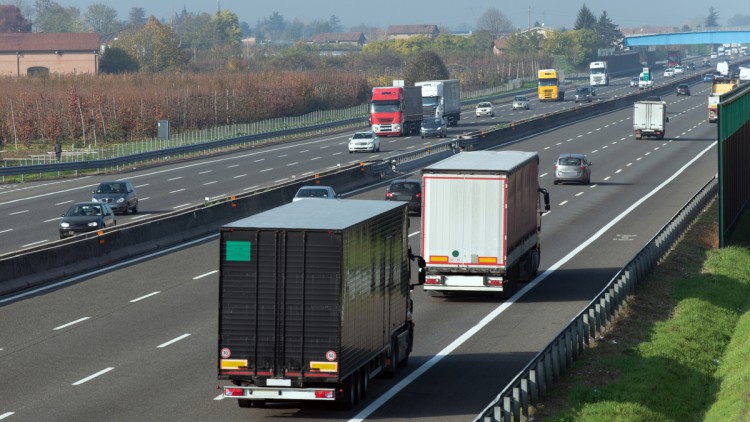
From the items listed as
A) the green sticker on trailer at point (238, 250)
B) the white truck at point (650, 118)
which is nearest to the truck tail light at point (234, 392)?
the green sticker on trailer at point (238, 250)

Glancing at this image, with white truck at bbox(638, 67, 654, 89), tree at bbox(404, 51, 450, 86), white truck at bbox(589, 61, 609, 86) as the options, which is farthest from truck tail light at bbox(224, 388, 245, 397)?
white truck at bbox(589, 61, 609, 86)

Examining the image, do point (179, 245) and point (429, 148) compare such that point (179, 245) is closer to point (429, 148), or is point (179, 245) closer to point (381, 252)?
point (381, 252)

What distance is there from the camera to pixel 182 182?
6800 cm

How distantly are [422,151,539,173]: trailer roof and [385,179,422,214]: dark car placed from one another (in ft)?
52.6

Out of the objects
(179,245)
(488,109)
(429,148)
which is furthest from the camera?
(488,109)

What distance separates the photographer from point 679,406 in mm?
21750

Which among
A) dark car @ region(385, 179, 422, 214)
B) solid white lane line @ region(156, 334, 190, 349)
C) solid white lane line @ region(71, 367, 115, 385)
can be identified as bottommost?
solid white lane line @ region(71, 367, 115, 385)

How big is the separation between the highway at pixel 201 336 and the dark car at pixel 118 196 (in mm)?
963

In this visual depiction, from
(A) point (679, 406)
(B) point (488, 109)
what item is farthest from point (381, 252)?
(B) point (488, 109)

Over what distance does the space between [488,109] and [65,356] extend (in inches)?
4025

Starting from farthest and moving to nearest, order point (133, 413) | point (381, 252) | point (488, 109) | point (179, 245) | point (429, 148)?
1. point (488, 109)
2. point (429, 148)
3. point (179, 245)
4. point (381, 252)
5. point (133, 413)

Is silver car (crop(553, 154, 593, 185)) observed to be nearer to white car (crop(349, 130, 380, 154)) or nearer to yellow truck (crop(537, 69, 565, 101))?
white car (crop(349, 130, 380, 154))

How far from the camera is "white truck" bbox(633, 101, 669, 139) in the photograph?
90.8 m

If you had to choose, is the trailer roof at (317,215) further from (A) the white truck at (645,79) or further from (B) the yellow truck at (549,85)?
(A) the white truck at (645,79)
